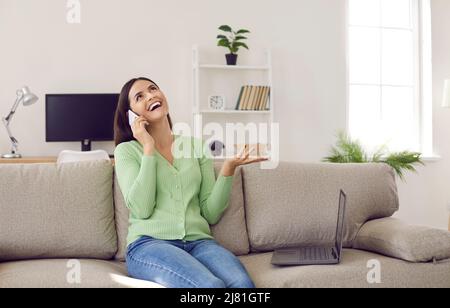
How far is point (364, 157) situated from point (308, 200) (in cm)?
277

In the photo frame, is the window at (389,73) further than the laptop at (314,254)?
Yes

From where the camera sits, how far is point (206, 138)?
16.1 ft

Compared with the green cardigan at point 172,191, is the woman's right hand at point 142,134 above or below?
above

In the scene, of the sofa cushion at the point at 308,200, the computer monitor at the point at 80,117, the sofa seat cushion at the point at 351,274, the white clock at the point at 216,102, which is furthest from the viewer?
the white clock at the point at 216,102

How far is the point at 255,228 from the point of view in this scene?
7.32 ft

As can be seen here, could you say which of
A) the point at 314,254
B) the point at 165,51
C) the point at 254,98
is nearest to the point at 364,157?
the point at 254,98

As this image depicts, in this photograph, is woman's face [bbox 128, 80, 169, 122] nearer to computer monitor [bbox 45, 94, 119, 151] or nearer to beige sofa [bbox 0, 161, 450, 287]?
beige sofa [bbox 0, 161, 450, 287]

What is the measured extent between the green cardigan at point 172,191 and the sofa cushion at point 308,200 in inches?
7.8

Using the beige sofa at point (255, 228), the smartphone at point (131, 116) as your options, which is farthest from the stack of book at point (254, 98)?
the smartphone at point (131, 116)

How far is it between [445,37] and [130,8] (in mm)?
2939

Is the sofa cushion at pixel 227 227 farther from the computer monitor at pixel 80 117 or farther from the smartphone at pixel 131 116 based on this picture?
the computer monitor at pixel 80 117

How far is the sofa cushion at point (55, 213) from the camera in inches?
80.2
